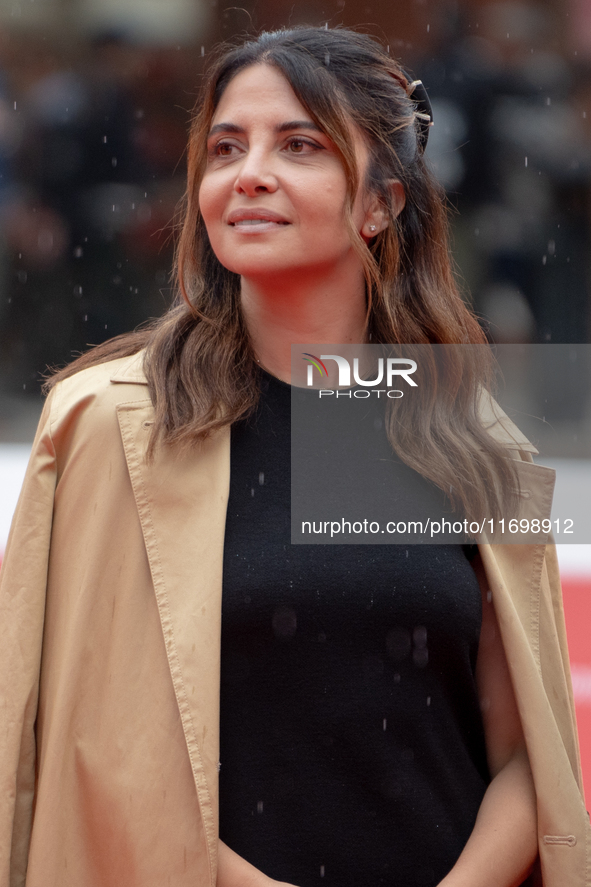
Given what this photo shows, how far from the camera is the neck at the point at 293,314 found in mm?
1879

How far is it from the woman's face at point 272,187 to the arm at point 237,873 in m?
0.98

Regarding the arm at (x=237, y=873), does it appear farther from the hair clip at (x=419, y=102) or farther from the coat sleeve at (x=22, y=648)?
the hair clip at (x=419, y=102)

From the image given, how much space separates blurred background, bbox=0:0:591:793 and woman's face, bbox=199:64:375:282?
3.51m

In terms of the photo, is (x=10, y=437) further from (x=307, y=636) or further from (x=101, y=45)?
(x=307, y=636)

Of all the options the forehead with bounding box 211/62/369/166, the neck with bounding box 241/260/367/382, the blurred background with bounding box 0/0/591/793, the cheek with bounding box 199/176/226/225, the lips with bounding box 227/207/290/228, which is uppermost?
the blurred background with bounding box 0/0/591/793

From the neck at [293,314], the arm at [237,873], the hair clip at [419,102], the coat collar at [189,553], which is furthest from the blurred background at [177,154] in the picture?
the arm at [237,873]

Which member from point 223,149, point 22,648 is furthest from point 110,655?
point 223,149

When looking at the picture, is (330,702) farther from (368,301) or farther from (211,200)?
(211,200)

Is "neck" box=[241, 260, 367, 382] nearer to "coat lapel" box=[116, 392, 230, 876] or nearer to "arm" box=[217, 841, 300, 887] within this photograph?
"coat lapel" box=[116, 392, 230, 876]

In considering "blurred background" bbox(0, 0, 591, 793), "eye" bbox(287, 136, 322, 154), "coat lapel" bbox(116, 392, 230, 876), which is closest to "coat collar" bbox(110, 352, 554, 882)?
"coat lapel" bbox(116, 392, 230, 876)

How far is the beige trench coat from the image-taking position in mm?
1611

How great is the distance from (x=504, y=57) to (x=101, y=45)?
7.09ft

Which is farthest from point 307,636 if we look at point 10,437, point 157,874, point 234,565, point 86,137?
point 86,137

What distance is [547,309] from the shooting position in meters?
5.29
